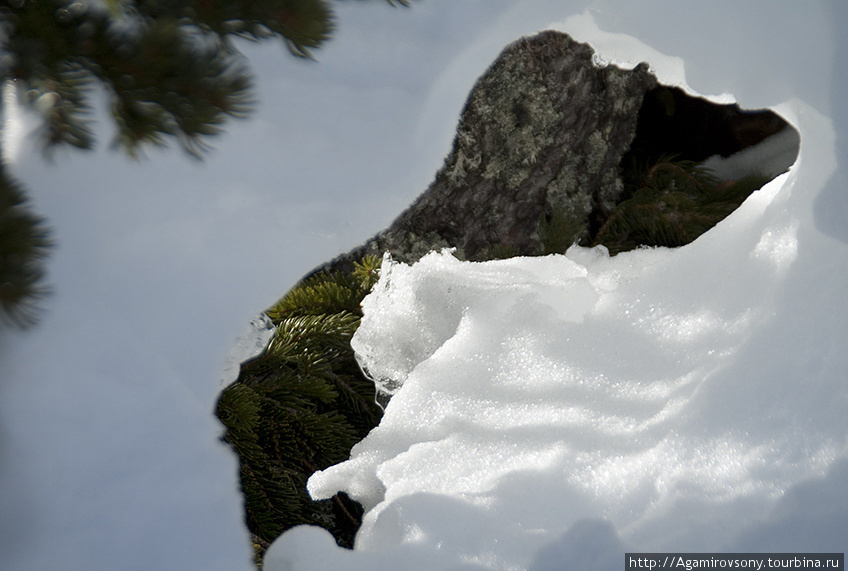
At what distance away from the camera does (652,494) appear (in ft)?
0.98

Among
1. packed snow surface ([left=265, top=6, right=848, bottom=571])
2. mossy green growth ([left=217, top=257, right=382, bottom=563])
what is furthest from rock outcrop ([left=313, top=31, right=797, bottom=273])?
packed snow surface ([left=265, top=6, right=848, bottom=571])

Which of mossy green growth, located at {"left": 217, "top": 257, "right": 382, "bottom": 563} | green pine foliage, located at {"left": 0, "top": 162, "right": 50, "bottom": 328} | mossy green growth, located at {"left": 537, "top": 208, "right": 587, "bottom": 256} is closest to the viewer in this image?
green pine foliage, located at {"left": 0, "top": 162, "right": 50, "bottom": 328}

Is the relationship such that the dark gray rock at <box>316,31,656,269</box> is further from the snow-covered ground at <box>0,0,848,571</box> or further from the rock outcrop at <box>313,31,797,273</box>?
the snow-covered ground at <box>0,0,848,571</box>

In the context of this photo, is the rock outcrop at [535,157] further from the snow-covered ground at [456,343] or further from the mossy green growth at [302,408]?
the snow-covered ground at [456,343]

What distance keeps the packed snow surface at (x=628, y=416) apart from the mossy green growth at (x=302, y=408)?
0.45 feet

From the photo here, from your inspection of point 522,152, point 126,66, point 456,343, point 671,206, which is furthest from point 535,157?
point 126,66

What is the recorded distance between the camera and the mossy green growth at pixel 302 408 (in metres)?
0.48

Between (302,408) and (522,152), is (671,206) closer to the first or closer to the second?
(522,152)

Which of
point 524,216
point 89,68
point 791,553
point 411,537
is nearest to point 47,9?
point 89,68

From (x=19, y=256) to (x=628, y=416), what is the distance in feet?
1.02

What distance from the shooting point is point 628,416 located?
0.34 metres

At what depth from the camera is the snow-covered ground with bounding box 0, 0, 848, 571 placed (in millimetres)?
229

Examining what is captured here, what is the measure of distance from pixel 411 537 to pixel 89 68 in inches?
10.3

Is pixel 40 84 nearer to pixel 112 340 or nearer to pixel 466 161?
pixel 112 340
